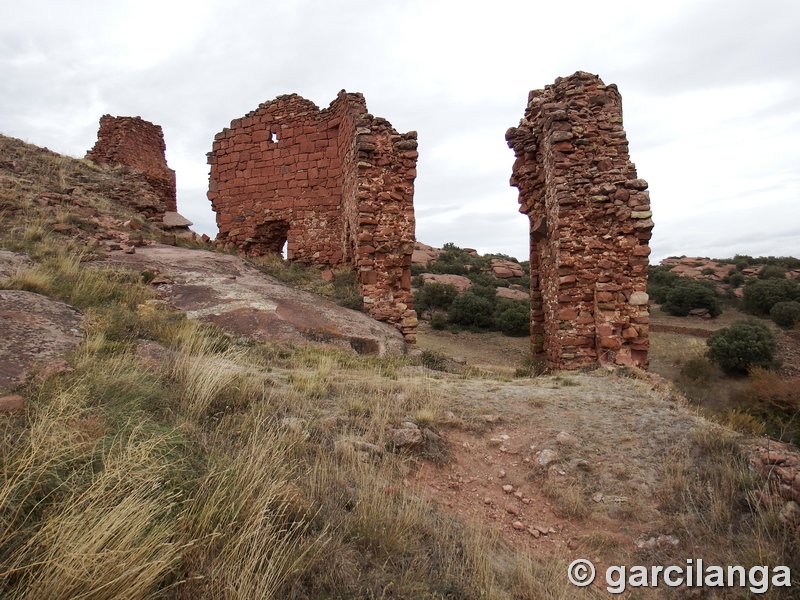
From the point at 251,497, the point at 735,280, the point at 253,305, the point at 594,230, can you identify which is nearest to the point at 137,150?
the point at 253,305

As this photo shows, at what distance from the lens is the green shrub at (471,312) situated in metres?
21.8

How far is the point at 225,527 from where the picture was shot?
214 cm

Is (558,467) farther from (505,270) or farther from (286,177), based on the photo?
(505,270)

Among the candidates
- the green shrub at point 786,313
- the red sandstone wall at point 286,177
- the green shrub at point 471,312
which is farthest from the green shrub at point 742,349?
the red sandstone wall at point 286,177

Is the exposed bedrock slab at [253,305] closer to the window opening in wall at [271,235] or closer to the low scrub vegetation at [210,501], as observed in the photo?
the window opening in wall at [271,235]

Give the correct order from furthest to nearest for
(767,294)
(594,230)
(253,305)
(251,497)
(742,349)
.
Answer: (767,294), (742,349), (594,230), (253,305), (251,497)

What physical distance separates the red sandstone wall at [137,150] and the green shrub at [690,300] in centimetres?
2438

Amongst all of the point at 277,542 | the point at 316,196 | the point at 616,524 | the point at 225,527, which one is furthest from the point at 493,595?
the point at 316,196

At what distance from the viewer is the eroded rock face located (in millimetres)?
3469

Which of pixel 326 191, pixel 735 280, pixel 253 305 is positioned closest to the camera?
pixel 253 305

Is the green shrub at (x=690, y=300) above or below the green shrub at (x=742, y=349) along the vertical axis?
above

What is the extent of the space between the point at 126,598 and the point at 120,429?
128 centimetres

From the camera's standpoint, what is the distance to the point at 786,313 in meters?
21.1

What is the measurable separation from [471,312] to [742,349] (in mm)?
10283
